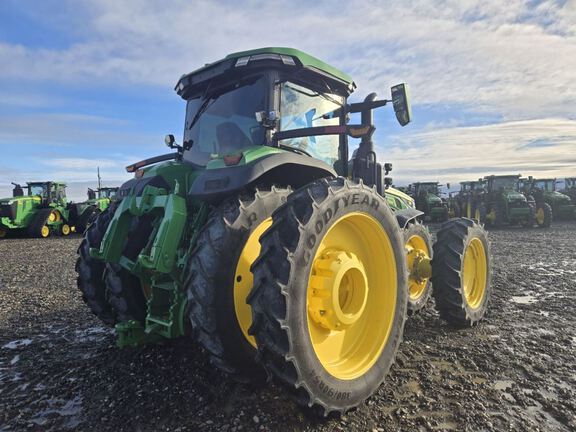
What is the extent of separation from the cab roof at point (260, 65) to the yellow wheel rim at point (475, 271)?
8.54 ft

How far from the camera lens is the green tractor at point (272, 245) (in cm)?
244

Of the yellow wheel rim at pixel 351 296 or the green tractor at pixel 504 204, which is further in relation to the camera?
the green tractor at pixel 504 204

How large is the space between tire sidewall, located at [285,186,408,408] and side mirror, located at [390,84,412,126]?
3.69ft

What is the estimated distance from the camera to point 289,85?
3.64m

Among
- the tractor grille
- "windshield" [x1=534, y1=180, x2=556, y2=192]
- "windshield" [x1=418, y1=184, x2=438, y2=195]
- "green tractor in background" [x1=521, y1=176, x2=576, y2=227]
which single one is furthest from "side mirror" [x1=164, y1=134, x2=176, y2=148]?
"windshield" [x1=534, y1=180, x2=556, y2=192]

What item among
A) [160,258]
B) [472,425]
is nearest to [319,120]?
[160,258]

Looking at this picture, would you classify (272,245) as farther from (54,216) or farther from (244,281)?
(54,216)

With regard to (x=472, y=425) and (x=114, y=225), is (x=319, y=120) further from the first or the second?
(x=472, y=425)

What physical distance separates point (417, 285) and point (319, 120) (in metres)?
2.40

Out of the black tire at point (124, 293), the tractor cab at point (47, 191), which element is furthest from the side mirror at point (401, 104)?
the tractor cab at point (47, 191)

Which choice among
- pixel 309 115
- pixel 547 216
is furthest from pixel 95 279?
pixel 547 216

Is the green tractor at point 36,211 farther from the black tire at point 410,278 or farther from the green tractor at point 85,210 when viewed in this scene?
the black tire at point 410,278

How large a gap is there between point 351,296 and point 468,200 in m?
20.3

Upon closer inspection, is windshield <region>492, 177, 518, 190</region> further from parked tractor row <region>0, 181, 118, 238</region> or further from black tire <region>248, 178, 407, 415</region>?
black tire <region>248, 178, 407, 415</region>
